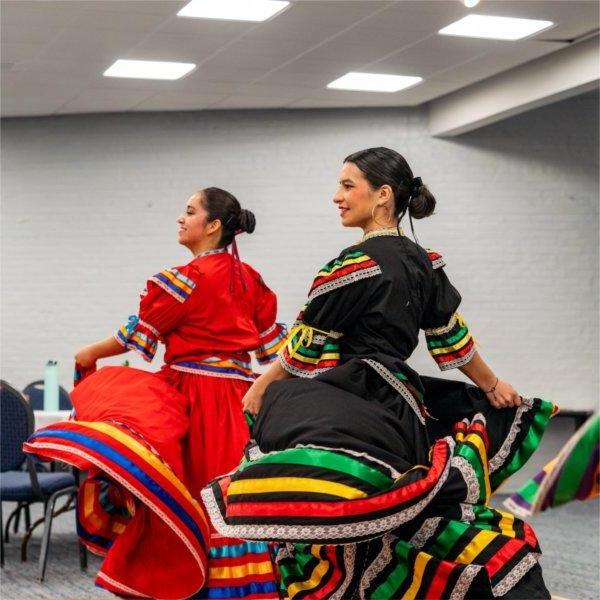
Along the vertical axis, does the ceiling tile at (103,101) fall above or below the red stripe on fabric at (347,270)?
above

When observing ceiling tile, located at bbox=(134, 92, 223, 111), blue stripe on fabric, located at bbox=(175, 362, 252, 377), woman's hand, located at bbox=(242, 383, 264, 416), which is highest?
ceiling tile, located at bbox=(134, 92, 223, 111)

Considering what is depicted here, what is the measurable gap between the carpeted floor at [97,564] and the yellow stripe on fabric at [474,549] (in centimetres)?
189

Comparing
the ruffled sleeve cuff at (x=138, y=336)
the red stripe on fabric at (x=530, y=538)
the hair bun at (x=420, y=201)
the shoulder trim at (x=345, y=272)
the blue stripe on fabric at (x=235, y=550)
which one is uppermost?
the hair bun at (x=420, y=201)

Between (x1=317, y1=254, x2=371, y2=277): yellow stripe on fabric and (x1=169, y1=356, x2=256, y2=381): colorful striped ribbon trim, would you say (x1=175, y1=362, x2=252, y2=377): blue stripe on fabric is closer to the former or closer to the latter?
(x1=169, y1=356, x2=256, y2=381): colorful striped ribbon trim

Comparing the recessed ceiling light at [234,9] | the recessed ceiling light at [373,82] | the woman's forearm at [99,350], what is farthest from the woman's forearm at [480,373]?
the recessed ceiling light at [373,82]

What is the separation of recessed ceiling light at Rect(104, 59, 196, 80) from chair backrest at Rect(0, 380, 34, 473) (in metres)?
2.25

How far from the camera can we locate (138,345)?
406 cm

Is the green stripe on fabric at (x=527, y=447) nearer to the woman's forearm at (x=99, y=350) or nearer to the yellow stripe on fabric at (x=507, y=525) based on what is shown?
the yellow stripe on fabric at (x=507, y=525)

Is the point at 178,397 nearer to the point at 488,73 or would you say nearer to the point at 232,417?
the point at 232,417

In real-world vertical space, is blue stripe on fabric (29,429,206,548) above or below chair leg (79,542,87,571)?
above

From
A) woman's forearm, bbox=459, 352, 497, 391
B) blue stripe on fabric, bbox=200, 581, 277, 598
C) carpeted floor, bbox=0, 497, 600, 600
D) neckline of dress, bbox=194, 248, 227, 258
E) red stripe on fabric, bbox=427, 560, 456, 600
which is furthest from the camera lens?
carpeted floor, bbox=0, 497, 600, 600

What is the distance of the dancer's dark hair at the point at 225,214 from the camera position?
4340 mm

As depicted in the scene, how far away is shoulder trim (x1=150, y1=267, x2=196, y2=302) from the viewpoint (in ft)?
13.3

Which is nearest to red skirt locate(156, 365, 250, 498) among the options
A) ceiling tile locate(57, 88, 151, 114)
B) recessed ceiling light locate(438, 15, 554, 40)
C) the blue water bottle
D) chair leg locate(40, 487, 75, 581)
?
chair leg locate(40, 487, 75, 581)
